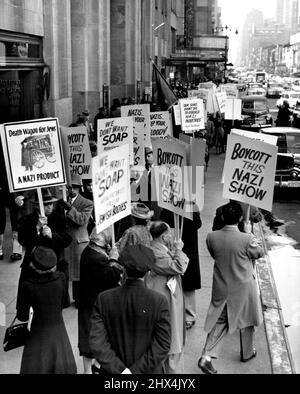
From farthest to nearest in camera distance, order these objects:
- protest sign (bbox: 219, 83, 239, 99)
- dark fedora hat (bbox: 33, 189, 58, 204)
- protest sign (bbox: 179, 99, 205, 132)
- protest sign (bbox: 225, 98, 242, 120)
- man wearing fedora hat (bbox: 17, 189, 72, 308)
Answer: protest sign (bbox: 219, 83, 239, 99) < protest sign (bbox: 225, 98, 242, 120) < protest sign (bbox: 179, 99, 205, 132) < dark fedora hat (bbox: 33, 189, 58, 204) < man wearing fedora hat (bbox: 17, 189, 72, 308)

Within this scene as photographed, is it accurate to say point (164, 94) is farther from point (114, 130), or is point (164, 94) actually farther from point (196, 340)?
point (196, 340)

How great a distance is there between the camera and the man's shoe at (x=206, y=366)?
21.3 feet

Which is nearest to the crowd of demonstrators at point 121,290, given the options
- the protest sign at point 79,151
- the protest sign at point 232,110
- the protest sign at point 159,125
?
the protest sign at point 79,151

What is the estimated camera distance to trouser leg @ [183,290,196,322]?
763 cm

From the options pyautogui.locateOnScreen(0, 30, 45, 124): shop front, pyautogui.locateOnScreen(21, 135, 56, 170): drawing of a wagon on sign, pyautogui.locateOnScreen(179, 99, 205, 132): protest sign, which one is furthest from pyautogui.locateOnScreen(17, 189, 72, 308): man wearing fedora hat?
pyautogui.locateOnScreen(179, 99, 205, 132): protest sign

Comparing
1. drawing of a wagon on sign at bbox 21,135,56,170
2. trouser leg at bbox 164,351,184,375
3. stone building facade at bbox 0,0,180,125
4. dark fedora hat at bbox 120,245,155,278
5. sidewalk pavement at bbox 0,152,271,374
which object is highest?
stone building facade at bbox 0,0,180,125

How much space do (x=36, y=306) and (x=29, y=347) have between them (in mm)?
348

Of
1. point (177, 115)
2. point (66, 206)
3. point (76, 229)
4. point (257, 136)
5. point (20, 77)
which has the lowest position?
point (76, 229)

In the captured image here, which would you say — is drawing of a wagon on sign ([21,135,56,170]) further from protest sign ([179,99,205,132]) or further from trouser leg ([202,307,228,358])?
protest sign ([179,99,205,132])

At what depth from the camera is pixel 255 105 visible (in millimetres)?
34688

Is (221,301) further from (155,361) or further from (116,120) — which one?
(116,120)

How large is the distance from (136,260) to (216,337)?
7.70 feet

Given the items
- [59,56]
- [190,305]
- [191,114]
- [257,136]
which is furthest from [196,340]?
[59,56]

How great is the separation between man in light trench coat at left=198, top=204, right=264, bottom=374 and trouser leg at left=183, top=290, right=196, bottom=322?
3.28 feet
